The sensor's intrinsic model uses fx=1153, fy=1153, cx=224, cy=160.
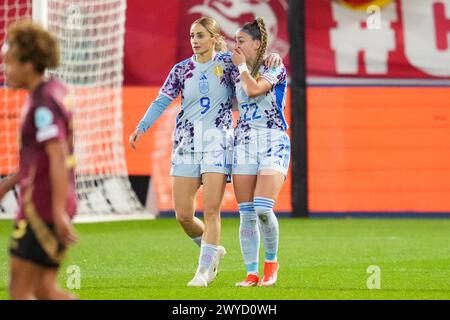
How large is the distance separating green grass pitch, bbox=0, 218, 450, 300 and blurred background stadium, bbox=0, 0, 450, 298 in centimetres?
52

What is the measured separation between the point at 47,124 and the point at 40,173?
0.24m

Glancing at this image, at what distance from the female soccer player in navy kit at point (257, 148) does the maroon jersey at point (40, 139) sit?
284 centimetres

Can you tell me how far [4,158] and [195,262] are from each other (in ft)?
18.9

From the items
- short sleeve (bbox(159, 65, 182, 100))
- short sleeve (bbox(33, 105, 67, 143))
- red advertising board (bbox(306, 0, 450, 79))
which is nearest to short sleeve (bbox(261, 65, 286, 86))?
short sleeve (bbox(159, 65, 182, 100))

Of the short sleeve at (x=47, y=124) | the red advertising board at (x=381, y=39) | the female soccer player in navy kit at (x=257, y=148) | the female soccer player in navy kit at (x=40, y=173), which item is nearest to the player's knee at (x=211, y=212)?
the female soccer player in navy kit at (x=257, y=148)

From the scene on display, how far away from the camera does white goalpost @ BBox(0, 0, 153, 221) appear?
14.5m

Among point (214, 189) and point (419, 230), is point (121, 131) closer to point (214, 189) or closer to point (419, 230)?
point (419, 230)

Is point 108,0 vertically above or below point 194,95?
above

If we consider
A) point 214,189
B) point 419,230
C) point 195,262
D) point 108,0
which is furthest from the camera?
point 108,0

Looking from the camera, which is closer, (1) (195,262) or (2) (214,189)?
(2) (214,189)

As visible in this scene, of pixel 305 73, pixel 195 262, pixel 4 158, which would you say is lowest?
pixel 195 262

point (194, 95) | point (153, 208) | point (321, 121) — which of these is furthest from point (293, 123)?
point (194, 95)

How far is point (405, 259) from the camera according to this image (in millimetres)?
10203

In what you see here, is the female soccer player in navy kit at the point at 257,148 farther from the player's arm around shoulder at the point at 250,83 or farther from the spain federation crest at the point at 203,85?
the spain federation crest at the point at 203,85
